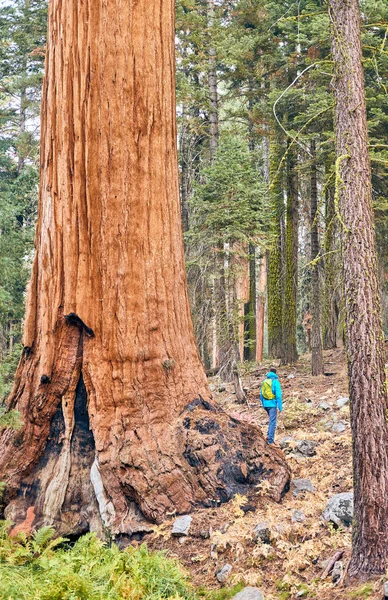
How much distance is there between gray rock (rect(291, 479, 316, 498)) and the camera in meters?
6.34

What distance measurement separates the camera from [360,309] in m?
4.63

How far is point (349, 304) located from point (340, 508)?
7.29 feet

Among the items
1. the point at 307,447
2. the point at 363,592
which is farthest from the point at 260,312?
the point at 363,592

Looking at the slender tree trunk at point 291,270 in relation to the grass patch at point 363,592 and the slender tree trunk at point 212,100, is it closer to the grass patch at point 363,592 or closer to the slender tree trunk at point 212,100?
the slender tree trunk at point 212,100

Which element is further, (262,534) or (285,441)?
(285,441)

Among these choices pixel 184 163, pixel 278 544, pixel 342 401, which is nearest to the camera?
pixel 278 544

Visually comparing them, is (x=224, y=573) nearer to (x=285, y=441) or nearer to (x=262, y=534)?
(x=262, y=534)

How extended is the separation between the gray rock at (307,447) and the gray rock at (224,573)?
3.32 meters

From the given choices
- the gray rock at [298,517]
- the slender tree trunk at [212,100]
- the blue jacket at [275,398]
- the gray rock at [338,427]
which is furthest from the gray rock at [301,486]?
the slender tree trunk at [212,100]

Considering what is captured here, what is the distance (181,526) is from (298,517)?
3.95 feet

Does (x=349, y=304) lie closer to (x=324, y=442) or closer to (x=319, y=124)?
(x=324, y=442)

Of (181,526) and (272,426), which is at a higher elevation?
(272,426)

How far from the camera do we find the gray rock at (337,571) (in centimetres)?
455

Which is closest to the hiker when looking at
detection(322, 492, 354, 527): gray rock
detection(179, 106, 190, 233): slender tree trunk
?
detection(322, 492, 354, 527): gray rock
